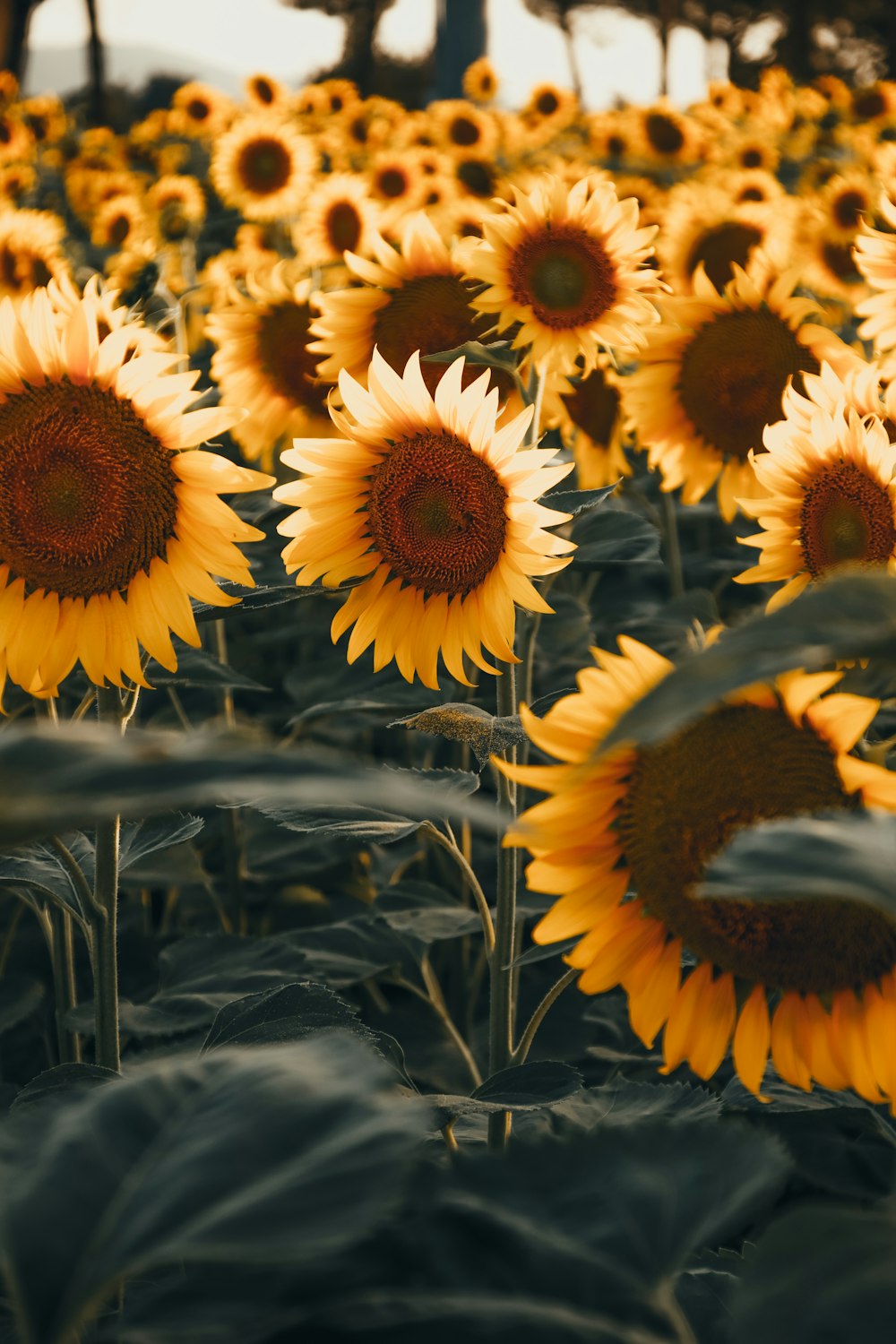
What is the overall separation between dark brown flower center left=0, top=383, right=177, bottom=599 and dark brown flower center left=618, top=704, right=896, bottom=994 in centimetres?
69

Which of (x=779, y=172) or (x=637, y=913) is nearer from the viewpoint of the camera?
(x=637, y=913)

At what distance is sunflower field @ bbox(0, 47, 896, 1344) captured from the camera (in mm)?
479

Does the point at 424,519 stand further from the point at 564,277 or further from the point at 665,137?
the point at 665,137

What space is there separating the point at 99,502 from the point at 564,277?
3.18 ft

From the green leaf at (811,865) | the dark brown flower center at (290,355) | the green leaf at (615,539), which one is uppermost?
the green leaf at (811,865)

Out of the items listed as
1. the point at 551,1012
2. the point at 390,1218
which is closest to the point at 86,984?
the point at 551,1012

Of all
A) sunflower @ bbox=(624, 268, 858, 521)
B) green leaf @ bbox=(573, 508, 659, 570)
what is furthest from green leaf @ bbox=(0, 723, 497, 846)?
sunflower @ bbox=(624, 268, 858, 521)

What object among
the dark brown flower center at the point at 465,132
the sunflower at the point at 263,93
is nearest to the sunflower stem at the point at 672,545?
the dark brown flower center at the point at 465,132

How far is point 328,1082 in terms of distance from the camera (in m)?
0.54

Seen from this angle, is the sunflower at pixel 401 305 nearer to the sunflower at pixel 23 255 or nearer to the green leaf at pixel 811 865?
the green leaf at pixel 811 865

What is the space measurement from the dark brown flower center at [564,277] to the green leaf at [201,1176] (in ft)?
4.96

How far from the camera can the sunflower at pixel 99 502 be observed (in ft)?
4.18

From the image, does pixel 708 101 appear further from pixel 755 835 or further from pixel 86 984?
pixel 755 835

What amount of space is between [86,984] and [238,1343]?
193 centimetres
